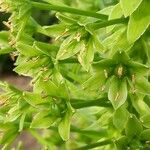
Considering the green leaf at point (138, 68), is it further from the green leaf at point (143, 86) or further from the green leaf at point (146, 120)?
the green leaf at point (146, 120)

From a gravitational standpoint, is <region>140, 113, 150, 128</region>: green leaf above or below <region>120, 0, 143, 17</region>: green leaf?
below

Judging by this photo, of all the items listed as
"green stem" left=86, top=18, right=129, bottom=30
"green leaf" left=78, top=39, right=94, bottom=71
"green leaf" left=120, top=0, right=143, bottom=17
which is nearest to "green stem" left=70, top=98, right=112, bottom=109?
"green leaf" left=78, top=39, right=94, bottom=71

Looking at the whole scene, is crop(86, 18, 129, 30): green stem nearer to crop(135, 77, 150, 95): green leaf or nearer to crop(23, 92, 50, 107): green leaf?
Result: crop(135, 77, 150, 95): green leaf

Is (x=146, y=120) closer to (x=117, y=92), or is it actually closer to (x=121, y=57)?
(x=117, y=92)

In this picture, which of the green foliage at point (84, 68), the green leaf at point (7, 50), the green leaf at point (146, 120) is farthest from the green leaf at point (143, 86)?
the green leaf at point (7, 50)

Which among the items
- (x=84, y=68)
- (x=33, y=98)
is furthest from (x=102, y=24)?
(x=33, y=98)

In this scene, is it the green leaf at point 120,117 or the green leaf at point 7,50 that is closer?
the green leaf at point 120,117

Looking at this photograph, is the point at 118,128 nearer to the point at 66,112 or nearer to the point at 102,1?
the point at 66,112

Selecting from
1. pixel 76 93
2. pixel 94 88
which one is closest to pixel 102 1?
pixel 76 93

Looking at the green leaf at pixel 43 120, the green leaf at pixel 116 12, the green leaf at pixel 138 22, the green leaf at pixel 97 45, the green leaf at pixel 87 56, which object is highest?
the green leaf at pixel 138 22
